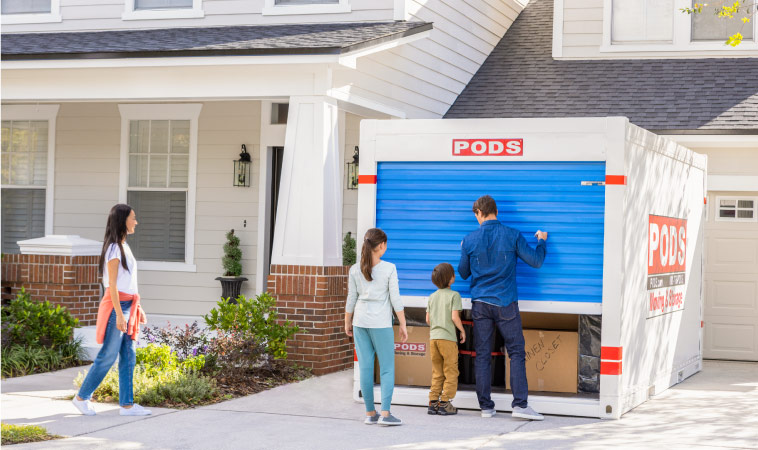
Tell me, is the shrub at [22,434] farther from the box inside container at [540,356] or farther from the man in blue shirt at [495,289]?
the man in blue shirt at [495,289]

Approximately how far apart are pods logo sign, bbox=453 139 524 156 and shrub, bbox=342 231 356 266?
15.0 feet

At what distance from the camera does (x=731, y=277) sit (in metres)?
13.7

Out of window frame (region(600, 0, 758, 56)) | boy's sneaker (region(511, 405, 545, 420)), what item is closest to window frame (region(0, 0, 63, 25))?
window frame (region(600, 0, 758, 56))

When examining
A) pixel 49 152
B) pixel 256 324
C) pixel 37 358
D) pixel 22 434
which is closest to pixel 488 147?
pixel 256 324

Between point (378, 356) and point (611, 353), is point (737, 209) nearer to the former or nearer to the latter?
point (611, 353)

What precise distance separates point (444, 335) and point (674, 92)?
719cm

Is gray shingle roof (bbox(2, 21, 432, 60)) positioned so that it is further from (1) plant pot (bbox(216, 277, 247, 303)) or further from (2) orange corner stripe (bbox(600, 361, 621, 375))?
(2) orange corner stripe (bbox(600, 361, 621, 375))

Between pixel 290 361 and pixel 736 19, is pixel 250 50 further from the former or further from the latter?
pixel 736 19

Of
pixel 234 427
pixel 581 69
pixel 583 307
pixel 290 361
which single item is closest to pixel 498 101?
pixel 581 69

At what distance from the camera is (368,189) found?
9.52m

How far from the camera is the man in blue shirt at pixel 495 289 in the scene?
8727mm

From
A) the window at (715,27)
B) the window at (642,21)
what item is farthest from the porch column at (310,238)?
the window at (715,27)

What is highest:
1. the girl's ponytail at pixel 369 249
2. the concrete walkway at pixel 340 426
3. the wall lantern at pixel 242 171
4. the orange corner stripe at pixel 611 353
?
the wall lantern at pixel 242 171

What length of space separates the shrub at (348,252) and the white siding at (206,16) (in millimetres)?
2852
